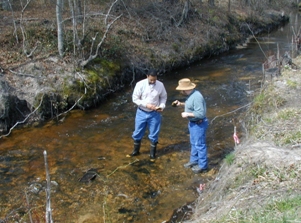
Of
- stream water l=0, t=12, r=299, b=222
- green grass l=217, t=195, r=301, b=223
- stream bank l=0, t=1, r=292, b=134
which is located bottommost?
stream water l=0, t=12, r=299, b=222

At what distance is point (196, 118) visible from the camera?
6.53 m

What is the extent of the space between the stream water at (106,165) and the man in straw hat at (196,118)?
0.32 metres

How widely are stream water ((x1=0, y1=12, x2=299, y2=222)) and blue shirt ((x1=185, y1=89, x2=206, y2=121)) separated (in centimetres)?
125

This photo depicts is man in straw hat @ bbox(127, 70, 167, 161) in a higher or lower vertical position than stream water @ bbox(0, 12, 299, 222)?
higher

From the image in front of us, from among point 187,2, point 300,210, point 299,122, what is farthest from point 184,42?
point 300,210

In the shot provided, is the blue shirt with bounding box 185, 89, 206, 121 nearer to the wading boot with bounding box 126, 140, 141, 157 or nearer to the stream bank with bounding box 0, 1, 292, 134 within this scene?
the wading boot with bounding box 126, 140, 141, 157

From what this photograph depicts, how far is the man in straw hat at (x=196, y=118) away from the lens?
21.2ft

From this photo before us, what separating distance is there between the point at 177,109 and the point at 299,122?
4613 mm

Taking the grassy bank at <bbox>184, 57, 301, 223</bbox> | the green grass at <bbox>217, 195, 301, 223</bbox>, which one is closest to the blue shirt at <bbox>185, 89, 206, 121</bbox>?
the grassy bank at <bbox>184, 57, 301, 223</bbox>

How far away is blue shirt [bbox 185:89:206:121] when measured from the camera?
643 centimetres

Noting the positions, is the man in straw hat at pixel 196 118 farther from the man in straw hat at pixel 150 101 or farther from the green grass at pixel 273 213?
the green grass at pixel 273 213

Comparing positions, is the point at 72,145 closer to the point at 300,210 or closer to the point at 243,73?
the point at 300,210

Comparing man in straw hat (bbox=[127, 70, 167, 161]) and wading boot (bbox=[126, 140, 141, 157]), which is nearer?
man in straw hat (bbox=[127, 70, 167, 161])

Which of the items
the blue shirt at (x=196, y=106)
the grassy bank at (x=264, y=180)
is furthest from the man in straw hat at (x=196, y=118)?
the grassy bank at (x=264, y=180)
